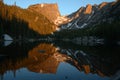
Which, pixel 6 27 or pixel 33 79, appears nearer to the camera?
pixel 33 79

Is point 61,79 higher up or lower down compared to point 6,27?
lower down

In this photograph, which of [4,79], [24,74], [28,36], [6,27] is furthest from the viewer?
[28,36]

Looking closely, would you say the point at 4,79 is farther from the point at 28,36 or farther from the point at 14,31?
the point at 28,36

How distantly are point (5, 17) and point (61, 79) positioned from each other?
13180 cm

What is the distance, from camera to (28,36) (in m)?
198

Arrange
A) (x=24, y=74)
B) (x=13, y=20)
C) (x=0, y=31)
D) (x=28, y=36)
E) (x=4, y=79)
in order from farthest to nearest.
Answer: (x=28, y=36) < (x=13, y=20) < (x=0, y=31) < (x=24, y=74) < (x=4, y=79)

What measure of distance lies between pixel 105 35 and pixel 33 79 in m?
129

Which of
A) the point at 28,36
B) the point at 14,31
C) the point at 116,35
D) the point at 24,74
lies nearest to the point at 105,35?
the point at 116,35

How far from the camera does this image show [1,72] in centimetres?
3281

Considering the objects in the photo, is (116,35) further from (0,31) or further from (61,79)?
(61,79)

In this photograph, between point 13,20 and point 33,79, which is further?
point 13,20

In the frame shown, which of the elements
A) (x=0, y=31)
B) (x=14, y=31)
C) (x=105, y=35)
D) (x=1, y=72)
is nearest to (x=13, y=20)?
(x=14, y=31)

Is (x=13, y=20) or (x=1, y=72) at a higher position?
(x=13, y=20)

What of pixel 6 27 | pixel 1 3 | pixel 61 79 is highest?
pixel 1 3
